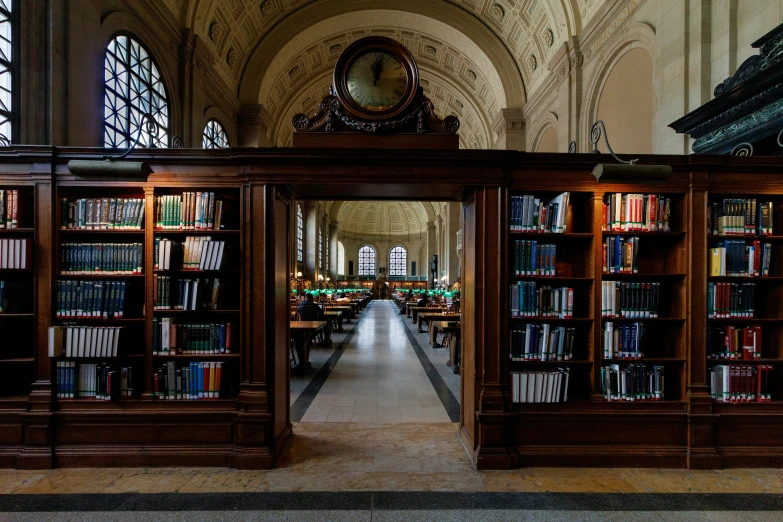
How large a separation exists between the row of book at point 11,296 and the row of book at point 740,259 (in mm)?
6775

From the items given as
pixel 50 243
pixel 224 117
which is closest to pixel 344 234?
pixel 224 117

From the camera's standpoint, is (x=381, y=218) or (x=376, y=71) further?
(x=381, y=218)

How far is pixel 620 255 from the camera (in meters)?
4.18

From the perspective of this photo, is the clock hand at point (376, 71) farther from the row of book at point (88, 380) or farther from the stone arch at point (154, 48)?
the stone arch at point (154, 48)

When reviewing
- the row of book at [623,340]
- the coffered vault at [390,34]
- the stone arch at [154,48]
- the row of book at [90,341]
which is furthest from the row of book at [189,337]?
the coffered vault at [390,34]

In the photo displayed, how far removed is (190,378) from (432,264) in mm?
34594

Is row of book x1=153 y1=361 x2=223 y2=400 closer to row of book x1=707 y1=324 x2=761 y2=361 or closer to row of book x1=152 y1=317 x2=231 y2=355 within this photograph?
row of book x1=152 y1=317 x2=231 y2=355

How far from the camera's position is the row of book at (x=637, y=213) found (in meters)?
4.14

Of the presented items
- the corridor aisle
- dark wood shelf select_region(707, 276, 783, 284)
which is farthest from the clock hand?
the corridor aisle

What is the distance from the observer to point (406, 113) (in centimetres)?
418

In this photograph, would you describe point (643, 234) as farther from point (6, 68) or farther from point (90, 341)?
point (6, 68)

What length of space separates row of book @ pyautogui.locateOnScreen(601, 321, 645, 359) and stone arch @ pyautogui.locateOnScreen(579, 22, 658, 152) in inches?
206

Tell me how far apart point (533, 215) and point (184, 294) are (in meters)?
3.53

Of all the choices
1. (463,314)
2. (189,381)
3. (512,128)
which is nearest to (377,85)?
(463,314)
